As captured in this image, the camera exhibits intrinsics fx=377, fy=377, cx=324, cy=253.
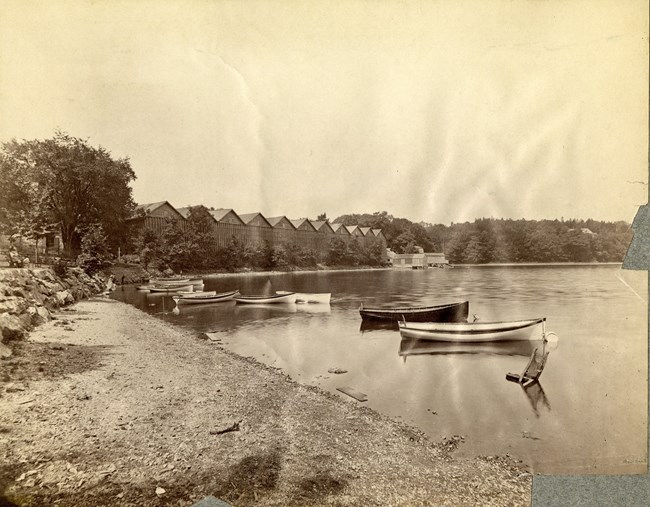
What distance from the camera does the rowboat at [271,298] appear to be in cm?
738

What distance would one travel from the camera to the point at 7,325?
2469 millimetres

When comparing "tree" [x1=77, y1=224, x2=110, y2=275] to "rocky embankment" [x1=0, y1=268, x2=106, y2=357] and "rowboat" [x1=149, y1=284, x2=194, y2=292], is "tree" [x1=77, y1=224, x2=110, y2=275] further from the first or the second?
"rowboat" [x1=149, y1=284, x2=194, y2=292]

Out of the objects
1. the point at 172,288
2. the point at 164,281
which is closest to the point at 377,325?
the point at 164,281

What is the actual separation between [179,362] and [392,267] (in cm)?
250

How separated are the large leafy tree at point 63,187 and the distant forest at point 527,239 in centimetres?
177

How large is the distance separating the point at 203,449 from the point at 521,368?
10.7 ft

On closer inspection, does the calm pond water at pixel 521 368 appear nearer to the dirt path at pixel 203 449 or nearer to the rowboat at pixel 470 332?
the rowboat at pixel 470 332

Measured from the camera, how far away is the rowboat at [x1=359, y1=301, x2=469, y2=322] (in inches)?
152

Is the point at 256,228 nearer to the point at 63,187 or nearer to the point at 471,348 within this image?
the point at 63,187

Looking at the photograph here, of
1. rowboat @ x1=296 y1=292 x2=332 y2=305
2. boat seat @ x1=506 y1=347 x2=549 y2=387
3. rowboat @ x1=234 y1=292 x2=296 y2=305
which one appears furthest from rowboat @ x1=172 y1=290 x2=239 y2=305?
boat seat @ x1=506 y1=347 x2=549 y2=387

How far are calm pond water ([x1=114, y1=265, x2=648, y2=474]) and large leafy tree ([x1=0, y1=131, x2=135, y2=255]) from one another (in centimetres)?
192

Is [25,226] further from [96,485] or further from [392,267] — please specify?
[392,267]

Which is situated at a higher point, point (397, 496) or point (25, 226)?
point (25, 226)

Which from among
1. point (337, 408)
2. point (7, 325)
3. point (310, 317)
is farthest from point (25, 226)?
point (310, 317)
